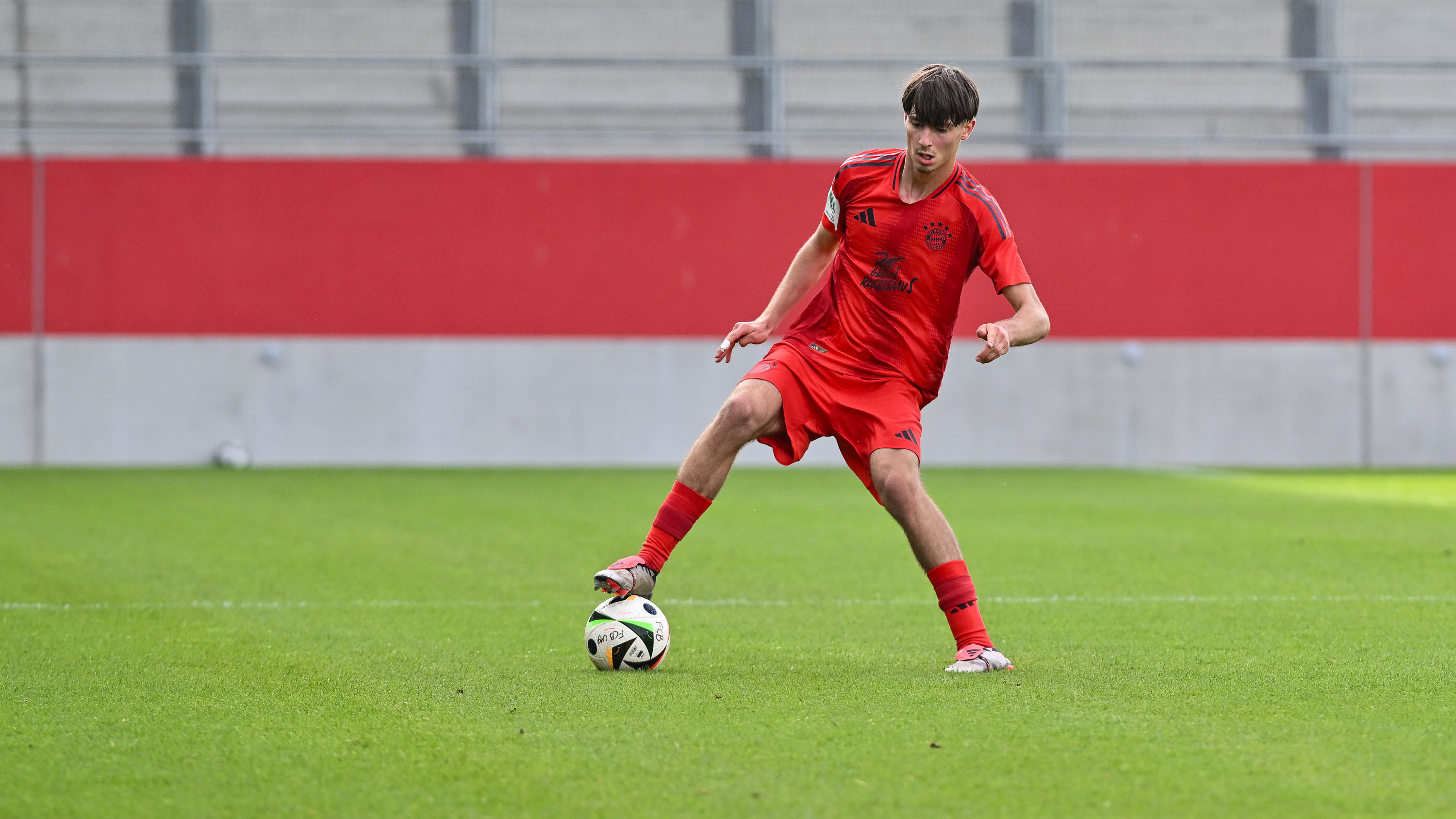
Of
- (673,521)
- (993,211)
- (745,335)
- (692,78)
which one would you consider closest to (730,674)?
(673,521)

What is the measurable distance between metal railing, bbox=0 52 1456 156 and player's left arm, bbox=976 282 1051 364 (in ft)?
38.3

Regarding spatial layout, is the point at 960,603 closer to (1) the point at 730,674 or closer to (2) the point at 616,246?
(1) the point at 730,674

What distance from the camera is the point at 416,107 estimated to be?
16344 millimetres

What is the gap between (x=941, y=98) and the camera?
4.63 metres

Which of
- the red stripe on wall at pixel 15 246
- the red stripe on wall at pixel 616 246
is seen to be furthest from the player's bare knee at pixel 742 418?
the red stripe on wall at pixel 15 246

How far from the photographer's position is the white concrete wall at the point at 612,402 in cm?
1554

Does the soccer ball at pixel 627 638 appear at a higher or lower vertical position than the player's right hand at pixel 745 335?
lower

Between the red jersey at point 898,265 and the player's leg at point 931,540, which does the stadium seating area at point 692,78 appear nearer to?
the red jersey at point 898,265

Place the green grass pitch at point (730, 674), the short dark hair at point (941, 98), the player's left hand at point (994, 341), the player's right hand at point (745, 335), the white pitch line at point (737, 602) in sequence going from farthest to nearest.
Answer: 1. the white pitch line at point (737, 602)
2. the player's right hand at point (745, 335)
3. the short dark hair at point (941, 98)
4. the player's left hand at point (994, 341)
5. the green grass pitch at point (730, 674)

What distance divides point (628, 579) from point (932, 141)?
4.71ft

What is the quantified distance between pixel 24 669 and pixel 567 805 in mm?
2274

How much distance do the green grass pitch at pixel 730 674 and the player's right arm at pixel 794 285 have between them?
2.99 feet

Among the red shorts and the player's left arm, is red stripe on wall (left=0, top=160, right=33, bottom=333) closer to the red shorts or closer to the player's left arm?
the red shorts

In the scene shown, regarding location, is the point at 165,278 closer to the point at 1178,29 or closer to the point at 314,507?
the point at 314,507
